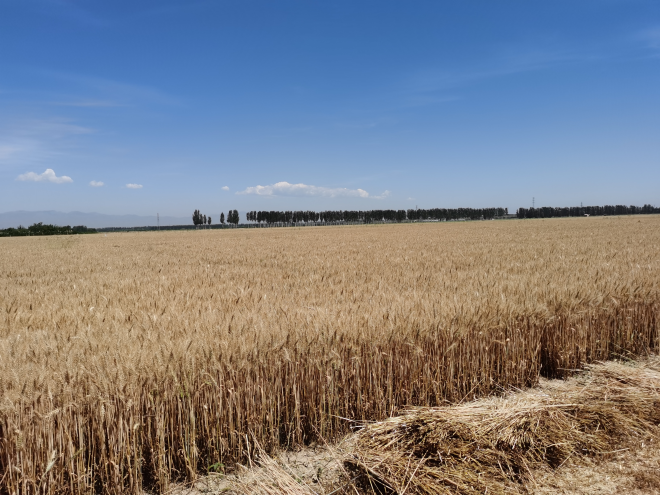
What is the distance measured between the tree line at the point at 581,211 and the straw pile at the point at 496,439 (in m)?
177

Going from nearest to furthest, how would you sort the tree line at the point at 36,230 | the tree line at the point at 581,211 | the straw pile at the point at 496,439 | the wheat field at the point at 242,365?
1. the wheat field at the point at 242,365
2. the straw pile at the point at 496,439
3. the tree line at the point at 36,230
4. the tree line at the point at 581,211

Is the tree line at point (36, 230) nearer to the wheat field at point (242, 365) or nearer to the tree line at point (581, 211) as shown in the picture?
the wheat field at point (242, 365)

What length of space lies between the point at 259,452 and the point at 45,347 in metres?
2.11

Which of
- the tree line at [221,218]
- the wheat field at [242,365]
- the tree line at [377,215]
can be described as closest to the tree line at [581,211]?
the tree line at [377,215]

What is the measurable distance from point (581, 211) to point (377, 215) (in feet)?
274

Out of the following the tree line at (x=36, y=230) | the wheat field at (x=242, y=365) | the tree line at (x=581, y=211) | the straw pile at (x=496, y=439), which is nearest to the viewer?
the wheat field at (x=242, y=365)

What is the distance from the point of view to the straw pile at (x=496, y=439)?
304cm

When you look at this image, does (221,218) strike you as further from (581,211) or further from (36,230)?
(581,211)

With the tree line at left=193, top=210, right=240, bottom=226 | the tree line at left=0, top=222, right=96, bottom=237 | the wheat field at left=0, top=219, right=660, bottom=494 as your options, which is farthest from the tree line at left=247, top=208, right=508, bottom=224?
the wheat field at left=0, top=219, right=660, bottom=494

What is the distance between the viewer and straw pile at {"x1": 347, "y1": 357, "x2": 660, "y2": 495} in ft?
9.99

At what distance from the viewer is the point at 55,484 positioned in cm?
274

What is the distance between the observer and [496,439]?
3455 mm

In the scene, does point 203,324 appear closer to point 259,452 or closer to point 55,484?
point 259,452

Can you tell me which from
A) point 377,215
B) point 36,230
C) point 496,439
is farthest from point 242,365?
point 377,215
